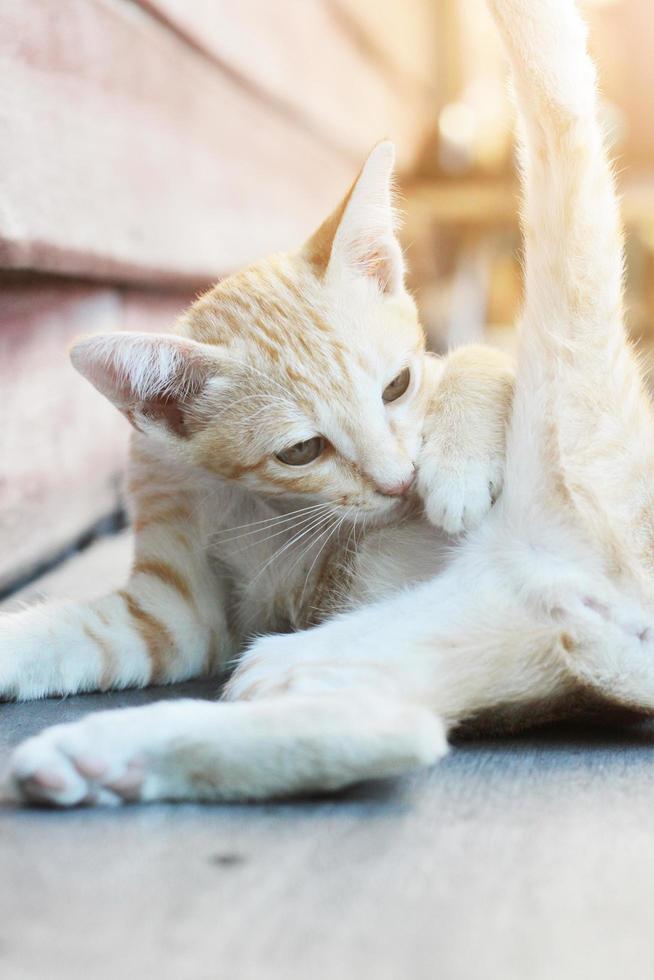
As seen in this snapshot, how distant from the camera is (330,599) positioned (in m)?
1.13

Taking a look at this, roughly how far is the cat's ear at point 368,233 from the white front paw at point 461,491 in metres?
0.31

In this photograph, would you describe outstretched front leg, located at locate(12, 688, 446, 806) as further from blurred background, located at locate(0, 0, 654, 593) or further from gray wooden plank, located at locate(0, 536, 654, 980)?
blurred background, located at locate(0, 0, 654, 593)

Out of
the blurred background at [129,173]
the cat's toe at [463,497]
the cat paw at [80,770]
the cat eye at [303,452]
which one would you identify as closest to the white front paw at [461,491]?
the cat's toe at [463,497]

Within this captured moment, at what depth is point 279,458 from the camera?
1.14 m

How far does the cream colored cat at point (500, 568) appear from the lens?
0.76 m

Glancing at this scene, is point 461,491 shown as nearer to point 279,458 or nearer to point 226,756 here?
point 279,458

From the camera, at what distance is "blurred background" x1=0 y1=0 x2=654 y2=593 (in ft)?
4.79

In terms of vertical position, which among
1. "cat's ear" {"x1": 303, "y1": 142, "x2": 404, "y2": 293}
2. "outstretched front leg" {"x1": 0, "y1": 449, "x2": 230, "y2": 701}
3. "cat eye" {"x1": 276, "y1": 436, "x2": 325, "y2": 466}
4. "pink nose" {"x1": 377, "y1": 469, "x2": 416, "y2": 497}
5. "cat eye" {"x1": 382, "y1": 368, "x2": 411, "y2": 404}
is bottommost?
"outstretched front leg" {"x1": 0, "y1": 449, "x2": 230, "y2": 701}

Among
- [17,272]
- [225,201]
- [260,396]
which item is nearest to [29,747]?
[260,396]

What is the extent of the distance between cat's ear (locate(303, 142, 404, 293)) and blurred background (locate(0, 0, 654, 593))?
0.17 metres

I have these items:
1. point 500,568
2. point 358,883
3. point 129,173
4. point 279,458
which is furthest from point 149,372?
point 129,173

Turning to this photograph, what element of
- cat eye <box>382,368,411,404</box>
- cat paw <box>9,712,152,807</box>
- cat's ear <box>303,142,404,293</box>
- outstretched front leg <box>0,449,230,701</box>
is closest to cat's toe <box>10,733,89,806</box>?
cat paw <box>9,712,152,807</box>

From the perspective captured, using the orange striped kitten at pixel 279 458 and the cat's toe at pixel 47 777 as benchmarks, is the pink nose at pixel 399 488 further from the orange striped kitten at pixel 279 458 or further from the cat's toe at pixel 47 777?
the cat's toe at pixel 47 777

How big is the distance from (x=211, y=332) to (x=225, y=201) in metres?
1.18
